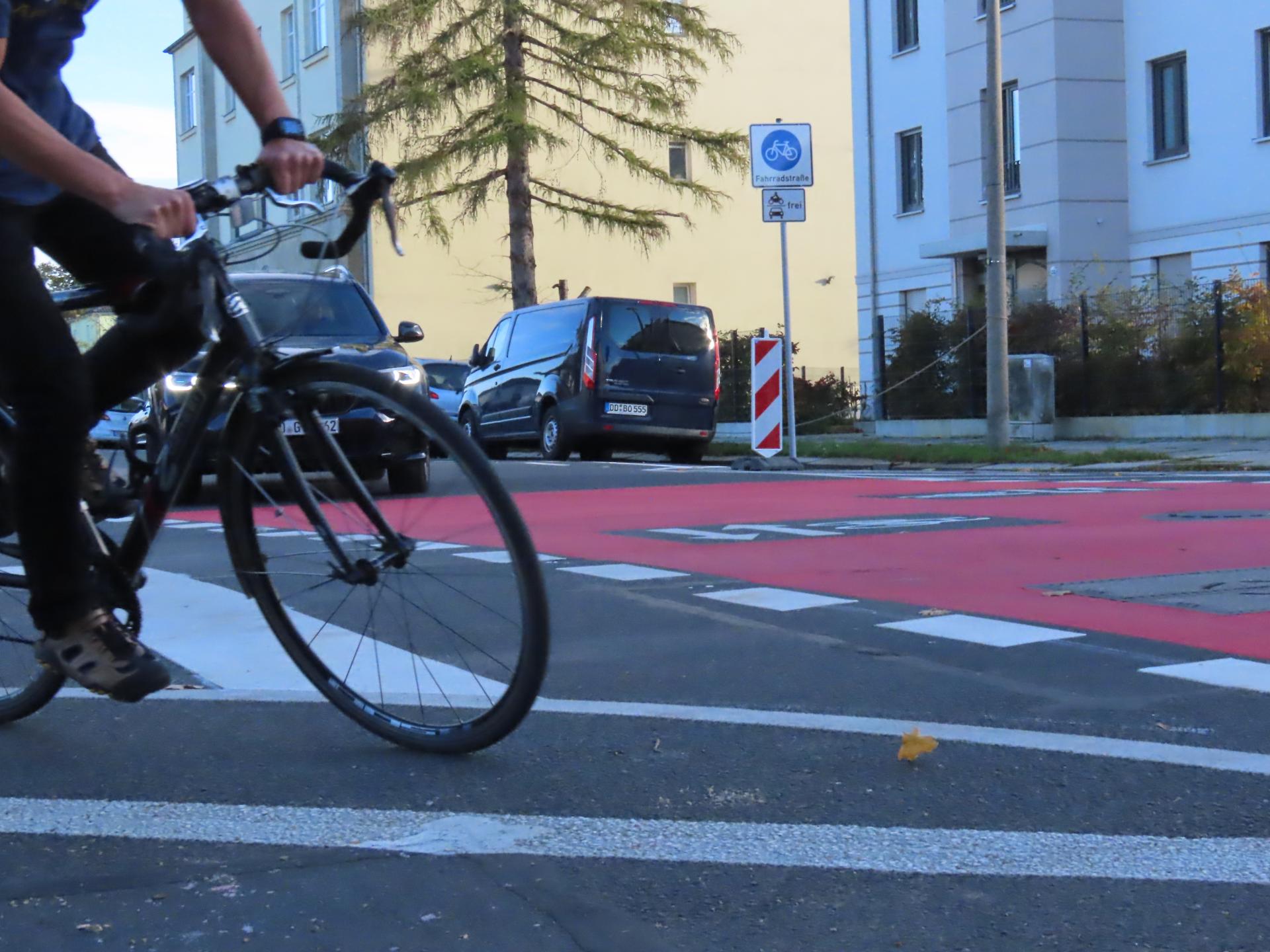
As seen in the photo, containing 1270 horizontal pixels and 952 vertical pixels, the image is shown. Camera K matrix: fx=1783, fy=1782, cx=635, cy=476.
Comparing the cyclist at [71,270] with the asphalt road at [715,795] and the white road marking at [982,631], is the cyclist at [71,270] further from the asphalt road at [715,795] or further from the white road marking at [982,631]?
the white road marking at [982,631]

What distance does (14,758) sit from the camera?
381 cm

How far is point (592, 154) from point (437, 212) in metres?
3.10

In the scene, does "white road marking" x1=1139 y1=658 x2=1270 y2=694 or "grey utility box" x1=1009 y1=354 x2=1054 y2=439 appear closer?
"white road marking" x1=1139 y1=658 x2=1270 y2=694

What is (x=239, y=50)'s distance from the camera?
3.74 meters

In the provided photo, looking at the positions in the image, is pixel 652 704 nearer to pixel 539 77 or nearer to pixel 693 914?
pixel 693 914

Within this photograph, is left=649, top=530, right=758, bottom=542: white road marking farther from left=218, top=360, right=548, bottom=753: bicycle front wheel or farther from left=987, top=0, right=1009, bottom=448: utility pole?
left=987, top=0, right=1009, bottom=448: utility pole

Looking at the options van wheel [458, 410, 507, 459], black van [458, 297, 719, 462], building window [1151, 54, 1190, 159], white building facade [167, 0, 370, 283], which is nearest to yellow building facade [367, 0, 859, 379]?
white building facade [167, 0, 370, 283]

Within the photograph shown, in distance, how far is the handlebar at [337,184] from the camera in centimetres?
333

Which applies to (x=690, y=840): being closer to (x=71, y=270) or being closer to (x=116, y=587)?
(x=116, y=587)

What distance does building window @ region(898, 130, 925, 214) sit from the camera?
32781 millimetres

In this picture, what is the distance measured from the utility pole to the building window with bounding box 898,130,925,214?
1452cm

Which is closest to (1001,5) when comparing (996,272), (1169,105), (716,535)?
(1169,105)

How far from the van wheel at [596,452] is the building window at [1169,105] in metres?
10.6

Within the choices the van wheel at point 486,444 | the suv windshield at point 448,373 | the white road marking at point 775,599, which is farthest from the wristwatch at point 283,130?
the suv windshield at point 448,373
